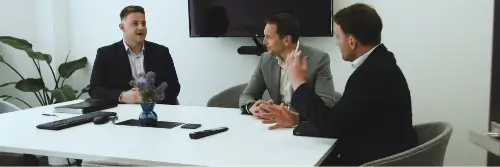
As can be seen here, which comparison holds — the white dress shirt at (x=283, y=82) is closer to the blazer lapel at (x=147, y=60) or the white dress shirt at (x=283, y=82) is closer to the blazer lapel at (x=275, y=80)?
the blazer lapel at (x=275, y=80)

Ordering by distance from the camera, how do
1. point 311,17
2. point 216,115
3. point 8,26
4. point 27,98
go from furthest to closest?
point 27,98
point 8,26
point 311,17
point 216,115

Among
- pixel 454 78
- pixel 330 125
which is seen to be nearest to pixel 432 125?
pixel 330 125

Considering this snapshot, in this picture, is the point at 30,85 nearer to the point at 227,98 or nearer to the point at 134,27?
the point at 134,27

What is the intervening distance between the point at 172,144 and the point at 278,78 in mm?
1092

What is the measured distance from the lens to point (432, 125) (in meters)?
2.06

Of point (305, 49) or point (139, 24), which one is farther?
point (139, 24)

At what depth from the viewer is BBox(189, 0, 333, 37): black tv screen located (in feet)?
11.8

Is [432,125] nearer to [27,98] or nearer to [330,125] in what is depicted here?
[330,125]

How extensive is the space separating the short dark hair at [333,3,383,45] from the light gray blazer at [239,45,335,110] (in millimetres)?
723

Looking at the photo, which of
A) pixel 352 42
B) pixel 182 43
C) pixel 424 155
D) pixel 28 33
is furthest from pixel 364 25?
pixel 28 33

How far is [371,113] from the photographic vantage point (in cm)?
176

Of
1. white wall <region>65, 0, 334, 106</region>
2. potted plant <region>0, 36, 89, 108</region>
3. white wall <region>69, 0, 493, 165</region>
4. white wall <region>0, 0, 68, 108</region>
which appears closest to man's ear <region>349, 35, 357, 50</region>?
white wall <region>69, 0, 493, 165</region>

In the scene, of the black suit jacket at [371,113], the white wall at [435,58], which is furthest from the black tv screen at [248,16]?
the black suit jacket at [371,113]

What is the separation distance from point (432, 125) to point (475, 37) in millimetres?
1607
